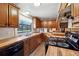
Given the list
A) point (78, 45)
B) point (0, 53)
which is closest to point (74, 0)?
point (78, 45)

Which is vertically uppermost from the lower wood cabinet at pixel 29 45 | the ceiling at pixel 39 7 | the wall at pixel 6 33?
the ceiling at pixel 39 7

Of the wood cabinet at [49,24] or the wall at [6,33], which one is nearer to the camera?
the wall at [6,33]

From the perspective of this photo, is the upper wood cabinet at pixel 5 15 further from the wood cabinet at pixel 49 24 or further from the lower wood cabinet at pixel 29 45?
the wood cabinet at pixel 49 24

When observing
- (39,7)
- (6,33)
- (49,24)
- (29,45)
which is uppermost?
(39,7)

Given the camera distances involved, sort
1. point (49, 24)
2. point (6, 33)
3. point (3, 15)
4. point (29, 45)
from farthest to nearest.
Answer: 1. point (49, 24)
2. point (29, 45)
3. point (6, 33)
4. point (3, 15)

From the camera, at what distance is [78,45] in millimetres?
1148

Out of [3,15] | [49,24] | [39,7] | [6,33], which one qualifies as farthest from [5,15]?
[49,24]

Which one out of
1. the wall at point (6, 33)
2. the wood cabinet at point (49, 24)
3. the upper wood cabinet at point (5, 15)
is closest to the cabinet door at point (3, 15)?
the upper wood cabinet at point (5, 15)

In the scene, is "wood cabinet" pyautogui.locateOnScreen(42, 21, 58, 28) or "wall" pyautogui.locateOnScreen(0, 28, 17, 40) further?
→ "wood cabinet" pyautogui.locateOnScreen(42, 21, 58, 28)

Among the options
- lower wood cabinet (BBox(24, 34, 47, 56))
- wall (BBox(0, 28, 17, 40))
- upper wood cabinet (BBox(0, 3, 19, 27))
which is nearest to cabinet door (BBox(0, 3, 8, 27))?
upper wood cabinet (BBox(0, 3, 19, 27))

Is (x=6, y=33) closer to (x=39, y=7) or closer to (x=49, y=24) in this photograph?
(x=39, y=7)

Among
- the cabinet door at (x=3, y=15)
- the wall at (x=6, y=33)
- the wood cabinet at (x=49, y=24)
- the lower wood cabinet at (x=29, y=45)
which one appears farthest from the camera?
the wood cabinet at (x=49, y=24)

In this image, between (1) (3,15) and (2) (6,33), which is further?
(2) (6,33)

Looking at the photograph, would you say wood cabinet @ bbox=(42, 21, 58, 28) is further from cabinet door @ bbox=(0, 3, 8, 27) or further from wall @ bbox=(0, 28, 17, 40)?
cabinet door @ bbox=(0, 3, 8, 27)
